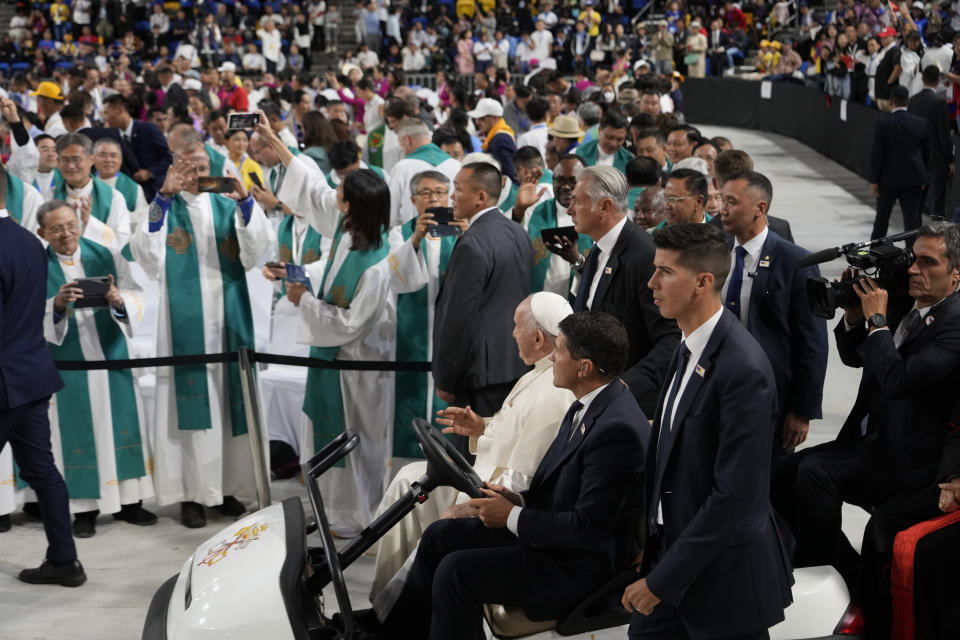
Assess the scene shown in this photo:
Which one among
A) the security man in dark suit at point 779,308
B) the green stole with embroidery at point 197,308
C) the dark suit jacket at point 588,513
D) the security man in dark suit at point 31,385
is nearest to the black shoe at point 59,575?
the security man in dark suit at point 31,385

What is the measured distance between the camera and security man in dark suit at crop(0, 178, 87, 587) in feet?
15.9

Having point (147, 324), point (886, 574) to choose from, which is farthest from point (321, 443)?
point (886, 574)

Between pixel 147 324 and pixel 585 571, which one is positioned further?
pixel 147 324

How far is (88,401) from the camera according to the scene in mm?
6004

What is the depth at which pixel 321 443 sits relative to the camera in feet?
19.4

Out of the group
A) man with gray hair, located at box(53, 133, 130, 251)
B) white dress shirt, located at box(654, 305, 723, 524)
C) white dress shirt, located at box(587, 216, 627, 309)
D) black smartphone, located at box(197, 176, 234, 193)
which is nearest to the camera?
white dress shirt, located at box(654, 305, 723, 524)

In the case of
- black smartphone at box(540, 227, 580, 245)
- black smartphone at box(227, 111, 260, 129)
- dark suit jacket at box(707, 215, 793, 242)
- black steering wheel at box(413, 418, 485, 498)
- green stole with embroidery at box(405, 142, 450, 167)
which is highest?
black smartphone at box(227, 111, 260, 129)

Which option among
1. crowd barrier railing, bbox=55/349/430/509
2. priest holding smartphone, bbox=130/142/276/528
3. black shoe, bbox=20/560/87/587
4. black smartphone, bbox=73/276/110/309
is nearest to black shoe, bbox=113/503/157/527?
priest holding smartphone, bbox=130/142/276/528

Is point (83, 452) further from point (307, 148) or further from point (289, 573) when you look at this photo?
point (307, 148)

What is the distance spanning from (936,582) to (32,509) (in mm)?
4644

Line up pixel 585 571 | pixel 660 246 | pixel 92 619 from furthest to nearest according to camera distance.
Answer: pixel 92 619, pixel 585 571, pixel 660 246

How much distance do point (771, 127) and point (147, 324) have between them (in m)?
20.1

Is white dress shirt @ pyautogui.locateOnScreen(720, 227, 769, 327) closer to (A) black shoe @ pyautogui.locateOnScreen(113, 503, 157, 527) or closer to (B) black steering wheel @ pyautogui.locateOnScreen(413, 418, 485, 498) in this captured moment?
(B) black steering wheel @ pyautogui.locateOnScreen(413, 418, 485, 498)

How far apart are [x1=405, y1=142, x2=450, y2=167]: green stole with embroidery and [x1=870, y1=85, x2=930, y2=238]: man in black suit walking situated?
544 cm
